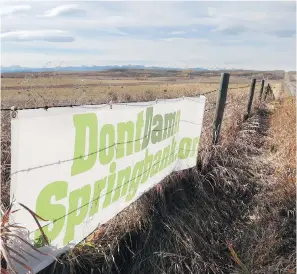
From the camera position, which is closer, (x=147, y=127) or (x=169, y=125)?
(x=147, y=127)

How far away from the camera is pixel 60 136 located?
2.43 metres

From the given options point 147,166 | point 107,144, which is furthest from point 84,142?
point 147,166

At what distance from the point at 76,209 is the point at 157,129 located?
1.62m

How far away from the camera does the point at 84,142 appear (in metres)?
2.72

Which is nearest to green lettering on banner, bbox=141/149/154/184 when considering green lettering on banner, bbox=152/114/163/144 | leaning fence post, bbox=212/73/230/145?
green lettering on banner, bbox=152/114/163/144

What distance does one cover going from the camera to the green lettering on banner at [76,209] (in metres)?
2.71

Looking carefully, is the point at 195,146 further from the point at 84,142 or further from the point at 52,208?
the point at 52,208

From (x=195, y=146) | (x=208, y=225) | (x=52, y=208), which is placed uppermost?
(x=52, y=208)

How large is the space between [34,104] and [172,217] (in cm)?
246

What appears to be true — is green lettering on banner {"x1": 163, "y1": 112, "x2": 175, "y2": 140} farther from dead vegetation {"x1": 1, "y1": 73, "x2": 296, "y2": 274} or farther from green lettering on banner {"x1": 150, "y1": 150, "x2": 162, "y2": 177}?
dead vegetation {"x1": 1, "y1": 73, "x2": 296, "y2": 274}

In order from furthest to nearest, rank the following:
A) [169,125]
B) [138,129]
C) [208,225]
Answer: [169,125]
[208,225]
[138,129]

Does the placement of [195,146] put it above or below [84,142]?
below

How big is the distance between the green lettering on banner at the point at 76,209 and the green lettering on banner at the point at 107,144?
269mm

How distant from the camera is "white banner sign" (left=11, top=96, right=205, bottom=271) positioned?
2201 mm
